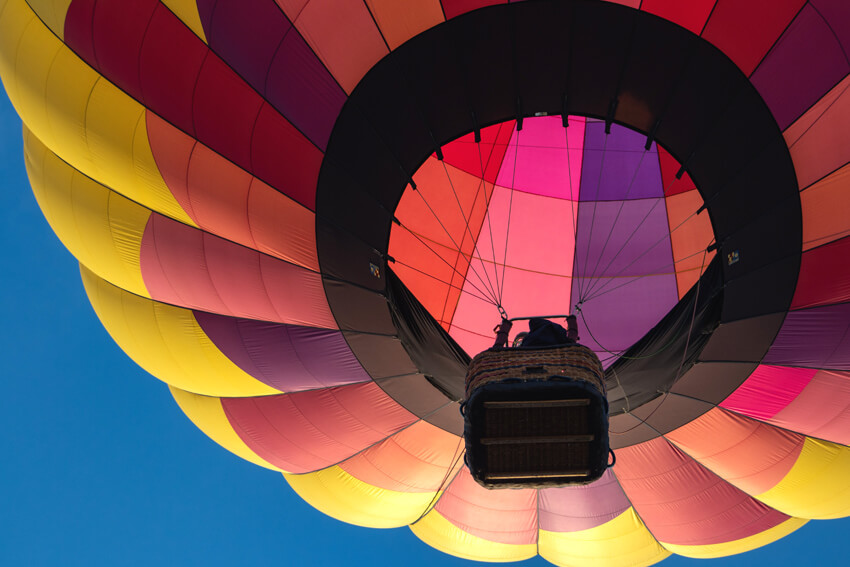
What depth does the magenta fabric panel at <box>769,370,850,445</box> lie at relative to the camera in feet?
11.5

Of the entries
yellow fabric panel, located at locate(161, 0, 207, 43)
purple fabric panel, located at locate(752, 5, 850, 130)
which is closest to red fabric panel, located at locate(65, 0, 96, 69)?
yellow fabric panel, located at locate(161, 0, 207, 43)

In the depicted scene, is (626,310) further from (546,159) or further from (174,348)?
(174,348)

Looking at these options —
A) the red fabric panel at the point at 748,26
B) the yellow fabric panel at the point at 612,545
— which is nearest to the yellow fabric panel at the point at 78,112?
the red fabric panel at the point at 748,26

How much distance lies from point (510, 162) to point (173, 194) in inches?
109

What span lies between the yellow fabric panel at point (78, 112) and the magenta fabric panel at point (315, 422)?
4.16ft

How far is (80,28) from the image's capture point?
10.4 ft

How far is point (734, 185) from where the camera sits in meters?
3.12

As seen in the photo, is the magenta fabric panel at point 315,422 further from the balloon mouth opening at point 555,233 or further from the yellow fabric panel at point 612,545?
the yellow fabric panel at point 612,545

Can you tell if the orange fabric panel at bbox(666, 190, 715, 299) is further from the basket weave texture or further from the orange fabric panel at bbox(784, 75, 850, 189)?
the basket weave texture

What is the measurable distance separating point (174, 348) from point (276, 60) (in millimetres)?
1853

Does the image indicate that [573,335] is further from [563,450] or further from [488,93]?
[488,93]

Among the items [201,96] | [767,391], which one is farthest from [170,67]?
[767,391]

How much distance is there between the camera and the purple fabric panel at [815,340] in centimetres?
318

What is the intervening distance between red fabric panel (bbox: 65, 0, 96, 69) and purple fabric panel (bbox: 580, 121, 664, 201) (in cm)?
349
